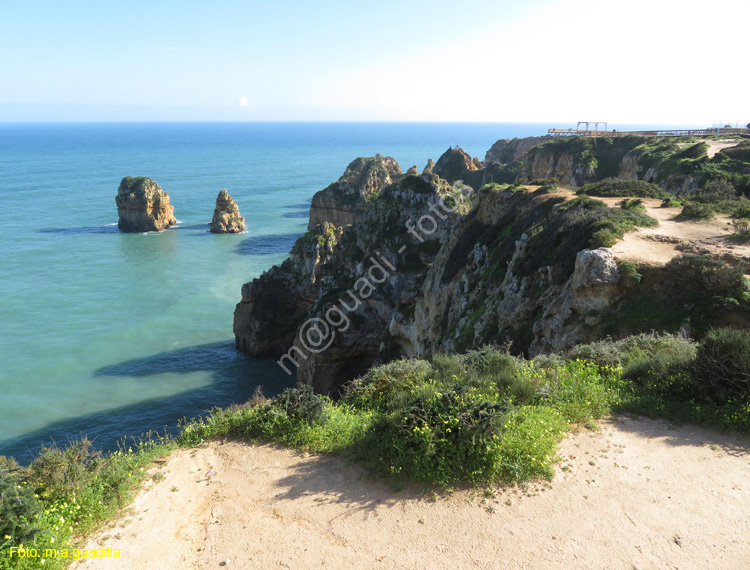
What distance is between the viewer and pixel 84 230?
298ft

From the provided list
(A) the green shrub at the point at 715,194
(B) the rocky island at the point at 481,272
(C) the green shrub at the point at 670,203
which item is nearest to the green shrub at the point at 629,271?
(B) the rocky island at the point at 481,272

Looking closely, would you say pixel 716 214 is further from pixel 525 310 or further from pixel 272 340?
pixel 272 340

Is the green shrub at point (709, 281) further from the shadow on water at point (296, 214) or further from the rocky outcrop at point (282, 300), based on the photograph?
the shadow on water at point (296, 214)

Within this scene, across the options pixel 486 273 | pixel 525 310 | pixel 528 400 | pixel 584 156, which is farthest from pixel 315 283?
pixel 584 156

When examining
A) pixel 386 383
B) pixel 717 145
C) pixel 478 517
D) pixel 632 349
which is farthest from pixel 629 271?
pixel 717 145

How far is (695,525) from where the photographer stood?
789 cm

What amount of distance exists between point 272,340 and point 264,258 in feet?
112

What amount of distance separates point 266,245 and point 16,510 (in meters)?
78.1

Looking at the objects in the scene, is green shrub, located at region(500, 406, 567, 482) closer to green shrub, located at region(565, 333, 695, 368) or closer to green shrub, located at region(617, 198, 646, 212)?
green shrub, located at region(565, 333, 695, 368)

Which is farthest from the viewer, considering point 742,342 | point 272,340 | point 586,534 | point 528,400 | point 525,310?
point 272,340

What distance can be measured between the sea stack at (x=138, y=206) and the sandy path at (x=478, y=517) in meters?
91.2

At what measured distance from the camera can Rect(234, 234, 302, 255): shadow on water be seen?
80338 mm

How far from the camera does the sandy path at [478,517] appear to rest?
7.59 meters

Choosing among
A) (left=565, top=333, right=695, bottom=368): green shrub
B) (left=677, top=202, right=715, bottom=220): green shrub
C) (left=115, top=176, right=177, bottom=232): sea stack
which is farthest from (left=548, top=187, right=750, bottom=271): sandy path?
(left=115, top=176, right=177, bottom=232): sea stack
